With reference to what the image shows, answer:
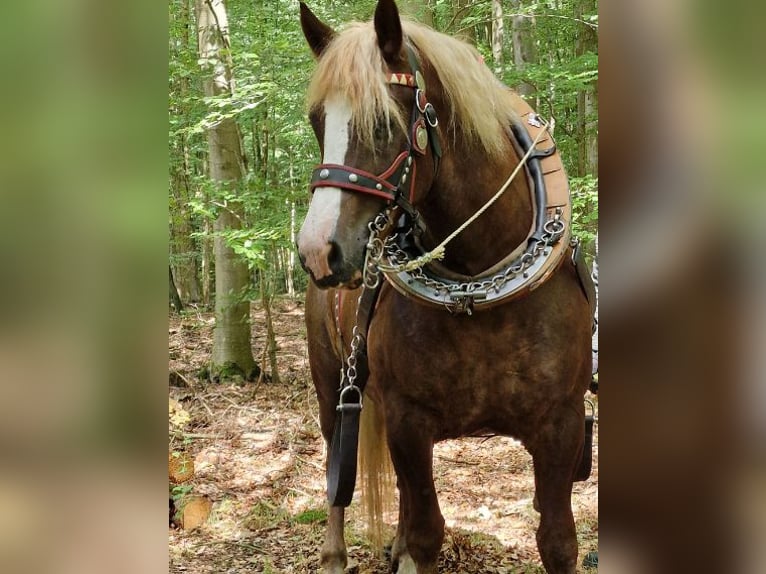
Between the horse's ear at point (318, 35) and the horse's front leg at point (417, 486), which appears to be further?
the horse's front leg at point (417, 486)

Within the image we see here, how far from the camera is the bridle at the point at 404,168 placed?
6.07 feet

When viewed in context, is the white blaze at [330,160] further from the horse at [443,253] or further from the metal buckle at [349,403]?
the metal buckle at [349,403]

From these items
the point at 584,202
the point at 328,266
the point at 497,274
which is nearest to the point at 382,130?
the point at 328,266

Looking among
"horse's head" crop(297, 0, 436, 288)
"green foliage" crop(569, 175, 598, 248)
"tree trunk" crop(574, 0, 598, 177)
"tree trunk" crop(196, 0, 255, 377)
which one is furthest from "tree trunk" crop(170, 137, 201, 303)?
"horse's head" crop(297, 0, 436, 288)

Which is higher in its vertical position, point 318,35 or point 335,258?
point 318,35

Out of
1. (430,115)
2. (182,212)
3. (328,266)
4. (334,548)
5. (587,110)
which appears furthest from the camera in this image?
(587,110)

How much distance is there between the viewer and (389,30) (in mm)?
1988

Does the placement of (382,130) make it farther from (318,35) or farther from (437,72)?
(318,35)

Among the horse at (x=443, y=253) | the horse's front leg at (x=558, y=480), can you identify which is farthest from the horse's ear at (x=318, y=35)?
the horse's front leg at (x=558, y=480)

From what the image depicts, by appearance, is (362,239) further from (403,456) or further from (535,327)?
(403,456)

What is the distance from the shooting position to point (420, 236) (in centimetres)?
231

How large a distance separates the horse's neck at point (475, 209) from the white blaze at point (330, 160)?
44 cm

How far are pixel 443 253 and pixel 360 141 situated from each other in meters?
0.55

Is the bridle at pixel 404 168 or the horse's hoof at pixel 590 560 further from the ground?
the bridle at pixel 404 168
